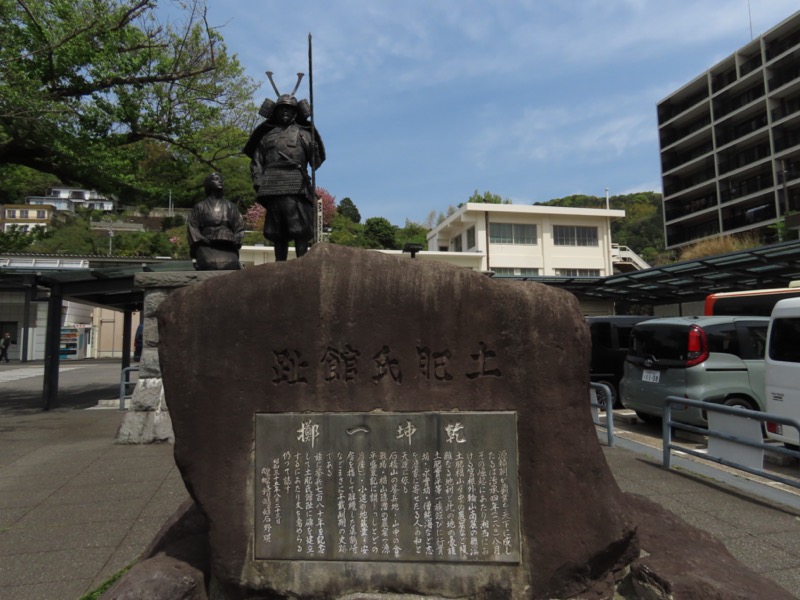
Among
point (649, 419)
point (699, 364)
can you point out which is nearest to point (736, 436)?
point (699, 364)

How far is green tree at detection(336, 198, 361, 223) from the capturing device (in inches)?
2490

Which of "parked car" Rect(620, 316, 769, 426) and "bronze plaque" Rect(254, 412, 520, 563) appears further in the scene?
"parked car" Rect(620, 316, 769, 426)

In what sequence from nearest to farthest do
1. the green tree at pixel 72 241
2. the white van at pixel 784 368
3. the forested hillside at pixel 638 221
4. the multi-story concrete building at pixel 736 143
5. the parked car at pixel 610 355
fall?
the white van at pixel 784 368, the parked car at pixel 610 355, the multi-story concrete building at pixel 736 143, the green tree at pixel 72 241, the forested hillside at pixel 638 221

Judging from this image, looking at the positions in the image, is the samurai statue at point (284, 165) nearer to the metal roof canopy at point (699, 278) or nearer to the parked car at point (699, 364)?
the parked car at point (699, 364)

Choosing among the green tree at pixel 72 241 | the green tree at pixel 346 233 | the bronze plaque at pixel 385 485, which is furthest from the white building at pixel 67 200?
the bronze plaque at pixel 385 485

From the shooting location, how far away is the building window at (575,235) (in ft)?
104

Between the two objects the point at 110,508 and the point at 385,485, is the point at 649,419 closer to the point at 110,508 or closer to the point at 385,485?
the point at 385,485

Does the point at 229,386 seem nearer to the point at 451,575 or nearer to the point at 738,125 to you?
the point at 451,575

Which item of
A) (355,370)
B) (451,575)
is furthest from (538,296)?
(451,575)

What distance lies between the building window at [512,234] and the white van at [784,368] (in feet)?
83.2

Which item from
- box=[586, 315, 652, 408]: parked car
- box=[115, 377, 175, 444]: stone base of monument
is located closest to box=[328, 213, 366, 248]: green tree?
box=[586, 315, 652, 408]: parked car

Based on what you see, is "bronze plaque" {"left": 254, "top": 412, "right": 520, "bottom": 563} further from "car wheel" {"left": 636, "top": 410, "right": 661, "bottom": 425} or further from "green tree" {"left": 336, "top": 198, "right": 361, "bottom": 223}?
"green tree" {"left": 336, "top": 198, "right": 361, "bottom": 223}

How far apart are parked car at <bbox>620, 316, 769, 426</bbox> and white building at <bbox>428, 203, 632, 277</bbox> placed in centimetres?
2286

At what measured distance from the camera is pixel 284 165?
5.59m
